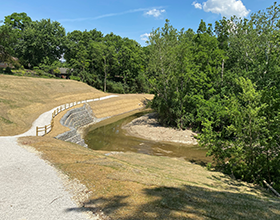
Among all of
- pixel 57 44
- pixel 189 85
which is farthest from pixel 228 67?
pixel 57 44

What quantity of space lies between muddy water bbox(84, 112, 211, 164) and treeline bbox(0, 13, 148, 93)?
3651cm

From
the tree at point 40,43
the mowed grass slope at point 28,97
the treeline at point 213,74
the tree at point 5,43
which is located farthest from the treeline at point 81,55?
the treeline at point 213,74

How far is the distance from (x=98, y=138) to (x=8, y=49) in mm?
37213

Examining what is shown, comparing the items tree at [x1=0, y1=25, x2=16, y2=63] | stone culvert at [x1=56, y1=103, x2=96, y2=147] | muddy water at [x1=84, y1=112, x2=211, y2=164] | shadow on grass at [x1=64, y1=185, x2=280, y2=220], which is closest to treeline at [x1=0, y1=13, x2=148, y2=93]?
tree at [x1=0, y1=25, x2=16, y2=63]

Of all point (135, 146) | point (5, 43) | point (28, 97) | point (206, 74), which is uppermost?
point (5, 43)

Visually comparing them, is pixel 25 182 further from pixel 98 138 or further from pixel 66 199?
pixel 98 138

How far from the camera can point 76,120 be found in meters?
35.2

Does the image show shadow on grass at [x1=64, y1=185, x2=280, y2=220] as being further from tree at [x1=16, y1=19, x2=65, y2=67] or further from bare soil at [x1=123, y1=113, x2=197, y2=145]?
tree at [x1=16, y1=19, x2=65, y2=67]

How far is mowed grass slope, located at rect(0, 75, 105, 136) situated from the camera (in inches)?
975

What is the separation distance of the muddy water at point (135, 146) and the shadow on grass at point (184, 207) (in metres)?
12.7

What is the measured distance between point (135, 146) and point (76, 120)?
14.4 meters

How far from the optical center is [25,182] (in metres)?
10.2

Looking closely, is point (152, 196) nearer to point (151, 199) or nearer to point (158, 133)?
point (151, 199)

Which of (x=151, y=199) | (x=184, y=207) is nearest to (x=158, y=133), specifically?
(x=151, y=199)
